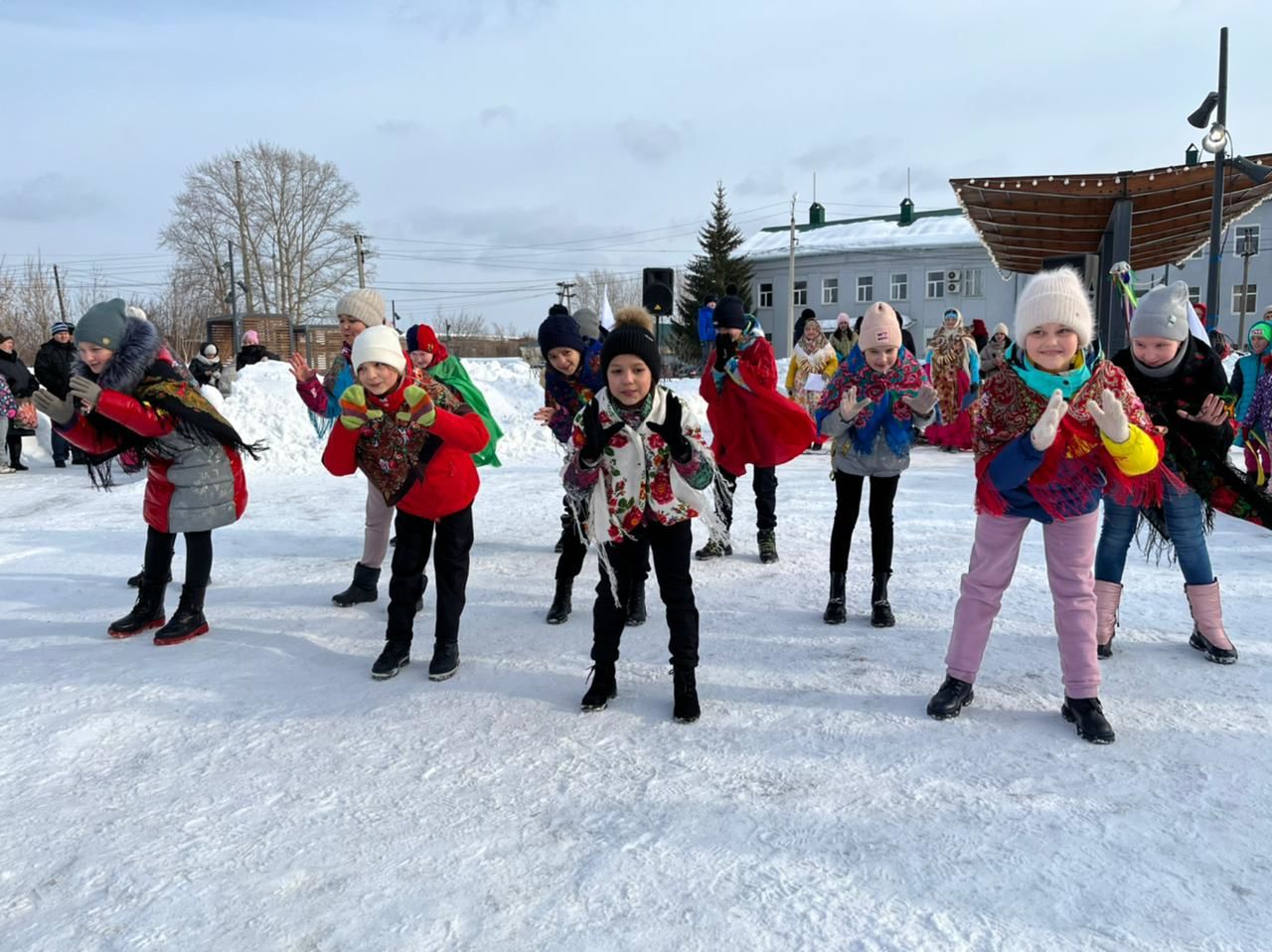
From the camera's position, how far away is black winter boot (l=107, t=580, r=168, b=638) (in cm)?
453

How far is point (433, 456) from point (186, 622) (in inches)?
70.6

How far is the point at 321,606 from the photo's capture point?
198 inches

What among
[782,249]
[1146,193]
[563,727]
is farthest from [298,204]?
[563,727]

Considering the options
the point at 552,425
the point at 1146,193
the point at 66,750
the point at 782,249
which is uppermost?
the point at 782,249

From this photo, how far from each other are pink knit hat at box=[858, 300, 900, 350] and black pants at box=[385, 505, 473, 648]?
7.14ft

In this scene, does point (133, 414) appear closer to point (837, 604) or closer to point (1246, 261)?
point (837, 604)

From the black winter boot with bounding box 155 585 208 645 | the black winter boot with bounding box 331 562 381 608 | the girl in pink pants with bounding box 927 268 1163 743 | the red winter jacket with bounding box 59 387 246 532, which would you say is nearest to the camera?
the girl in pink pants with bounding box 927 268 1163 743

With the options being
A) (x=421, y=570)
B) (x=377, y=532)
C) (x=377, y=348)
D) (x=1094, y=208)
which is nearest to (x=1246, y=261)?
(x=1094, y=208)

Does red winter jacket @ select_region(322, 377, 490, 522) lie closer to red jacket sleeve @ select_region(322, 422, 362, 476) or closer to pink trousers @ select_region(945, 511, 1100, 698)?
red jacket sleeve @ select_region(322, 422, 362, 476)

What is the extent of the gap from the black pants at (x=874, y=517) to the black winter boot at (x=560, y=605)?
4.84 feet

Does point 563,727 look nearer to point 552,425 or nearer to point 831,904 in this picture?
point 831,904

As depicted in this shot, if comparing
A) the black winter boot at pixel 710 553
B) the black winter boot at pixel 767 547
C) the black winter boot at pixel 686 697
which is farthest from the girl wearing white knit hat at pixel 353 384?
the black winter boot at pixel 767 547

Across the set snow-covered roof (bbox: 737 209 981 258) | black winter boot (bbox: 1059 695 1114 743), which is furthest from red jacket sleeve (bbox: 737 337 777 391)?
snow-covered roof (bbox: 737 209 981 258)

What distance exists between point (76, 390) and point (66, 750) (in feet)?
5.34
